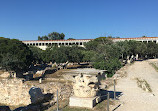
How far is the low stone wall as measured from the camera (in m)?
12.7

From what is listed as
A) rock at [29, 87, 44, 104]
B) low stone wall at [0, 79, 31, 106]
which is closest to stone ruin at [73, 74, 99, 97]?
rock at [29, 87, 44, 104]

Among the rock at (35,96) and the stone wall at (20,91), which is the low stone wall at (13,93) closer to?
the stone wall at (20,91)

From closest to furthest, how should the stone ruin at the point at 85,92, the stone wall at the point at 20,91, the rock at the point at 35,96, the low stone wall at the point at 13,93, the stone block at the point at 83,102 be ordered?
the stone block at the point at 83,102 → the stone ruin at the point at 85,92 → the rock at the point at 35,96 → the stone wall at the point at 20,91 → the low stone wall at the point at 13,93

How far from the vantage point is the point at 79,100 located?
8.60 metres

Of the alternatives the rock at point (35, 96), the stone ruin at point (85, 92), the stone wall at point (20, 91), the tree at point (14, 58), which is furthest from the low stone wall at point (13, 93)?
the tree at point (14, 58)

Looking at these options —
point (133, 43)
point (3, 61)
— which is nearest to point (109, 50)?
point (133, 43)

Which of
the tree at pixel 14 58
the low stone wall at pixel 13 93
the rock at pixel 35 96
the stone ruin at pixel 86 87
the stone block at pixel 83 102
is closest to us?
the stone block at pixel 83 102

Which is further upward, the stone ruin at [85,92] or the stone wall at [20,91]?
the stone ruin at [85,92]

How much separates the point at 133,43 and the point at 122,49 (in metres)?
10.1

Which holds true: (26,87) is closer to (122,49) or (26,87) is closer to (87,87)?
(87,87)

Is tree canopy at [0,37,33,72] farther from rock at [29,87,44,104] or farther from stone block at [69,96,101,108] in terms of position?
stone block at [69,96,101,108]

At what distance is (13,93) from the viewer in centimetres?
1341

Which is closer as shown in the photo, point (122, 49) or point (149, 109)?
point (149, 109)

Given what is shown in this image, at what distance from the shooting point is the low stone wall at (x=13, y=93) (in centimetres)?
1273
